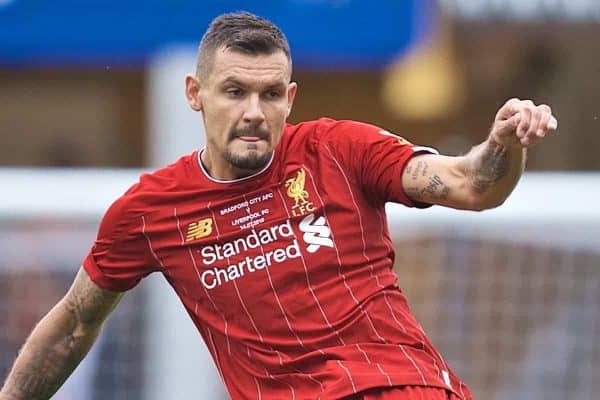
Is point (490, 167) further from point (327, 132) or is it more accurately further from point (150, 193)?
point (150, 193)

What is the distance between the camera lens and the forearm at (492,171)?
15.6 ft

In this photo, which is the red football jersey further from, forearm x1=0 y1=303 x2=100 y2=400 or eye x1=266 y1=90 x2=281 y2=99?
forearm x1=0 y1=303 x2=100 y2=400

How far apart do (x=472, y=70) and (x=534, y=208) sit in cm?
365

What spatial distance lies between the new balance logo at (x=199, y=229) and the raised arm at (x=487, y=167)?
2.22ft

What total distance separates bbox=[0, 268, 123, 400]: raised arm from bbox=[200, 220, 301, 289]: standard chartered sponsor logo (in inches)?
19.0

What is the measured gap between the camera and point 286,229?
507 centimetres

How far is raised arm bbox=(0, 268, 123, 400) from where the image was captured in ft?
18.1

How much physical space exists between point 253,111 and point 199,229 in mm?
455

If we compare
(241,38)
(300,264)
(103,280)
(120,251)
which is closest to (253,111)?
(241,38)

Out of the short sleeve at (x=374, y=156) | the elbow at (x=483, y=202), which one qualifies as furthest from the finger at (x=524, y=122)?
the short sleeve at (x=374, y=156)

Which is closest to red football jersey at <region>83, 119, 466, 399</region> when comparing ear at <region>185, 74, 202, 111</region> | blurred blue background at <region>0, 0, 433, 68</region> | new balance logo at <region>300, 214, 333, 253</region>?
new balance logo at <region>300, 214, 333, 253</region>

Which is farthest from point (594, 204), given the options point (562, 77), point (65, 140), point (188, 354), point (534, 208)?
point (65, 140)

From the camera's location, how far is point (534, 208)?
897 centimetres

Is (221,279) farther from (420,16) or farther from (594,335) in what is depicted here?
(594,335)
